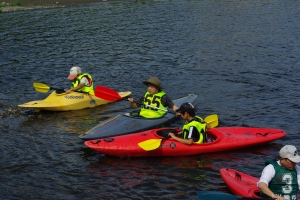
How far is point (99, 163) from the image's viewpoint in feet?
31.5

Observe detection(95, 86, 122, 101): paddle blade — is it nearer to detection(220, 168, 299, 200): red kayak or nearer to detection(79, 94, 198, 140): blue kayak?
detection(79, 94, 198, 140): blue kayak

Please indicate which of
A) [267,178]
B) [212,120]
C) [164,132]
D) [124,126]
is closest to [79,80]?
[124,126]

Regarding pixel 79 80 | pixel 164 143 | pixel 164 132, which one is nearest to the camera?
pixel 164 143

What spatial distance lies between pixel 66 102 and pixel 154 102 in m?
3.06

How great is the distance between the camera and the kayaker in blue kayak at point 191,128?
9219 mm

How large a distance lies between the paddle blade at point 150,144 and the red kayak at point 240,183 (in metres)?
1.73

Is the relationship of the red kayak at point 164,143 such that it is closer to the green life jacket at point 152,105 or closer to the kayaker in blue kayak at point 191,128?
the kayaker in blue kayak at point 191,128

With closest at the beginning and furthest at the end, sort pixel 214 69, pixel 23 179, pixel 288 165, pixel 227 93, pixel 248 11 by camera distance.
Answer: pixel 288 165, pixel 23 179, pixel 227 93, pixel 214 69, pixel 248 11

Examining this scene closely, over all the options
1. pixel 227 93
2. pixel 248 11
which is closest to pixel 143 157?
pixel 227 93

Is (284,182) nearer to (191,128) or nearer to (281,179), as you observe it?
(281,179)

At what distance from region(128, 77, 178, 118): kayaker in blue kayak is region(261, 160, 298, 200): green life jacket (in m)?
4.32

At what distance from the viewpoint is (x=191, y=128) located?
936 centimetres

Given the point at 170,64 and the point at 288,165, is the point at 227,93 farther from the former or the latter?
the point at 288,165

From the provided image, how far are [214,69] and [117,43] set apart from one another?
6.67 meters
